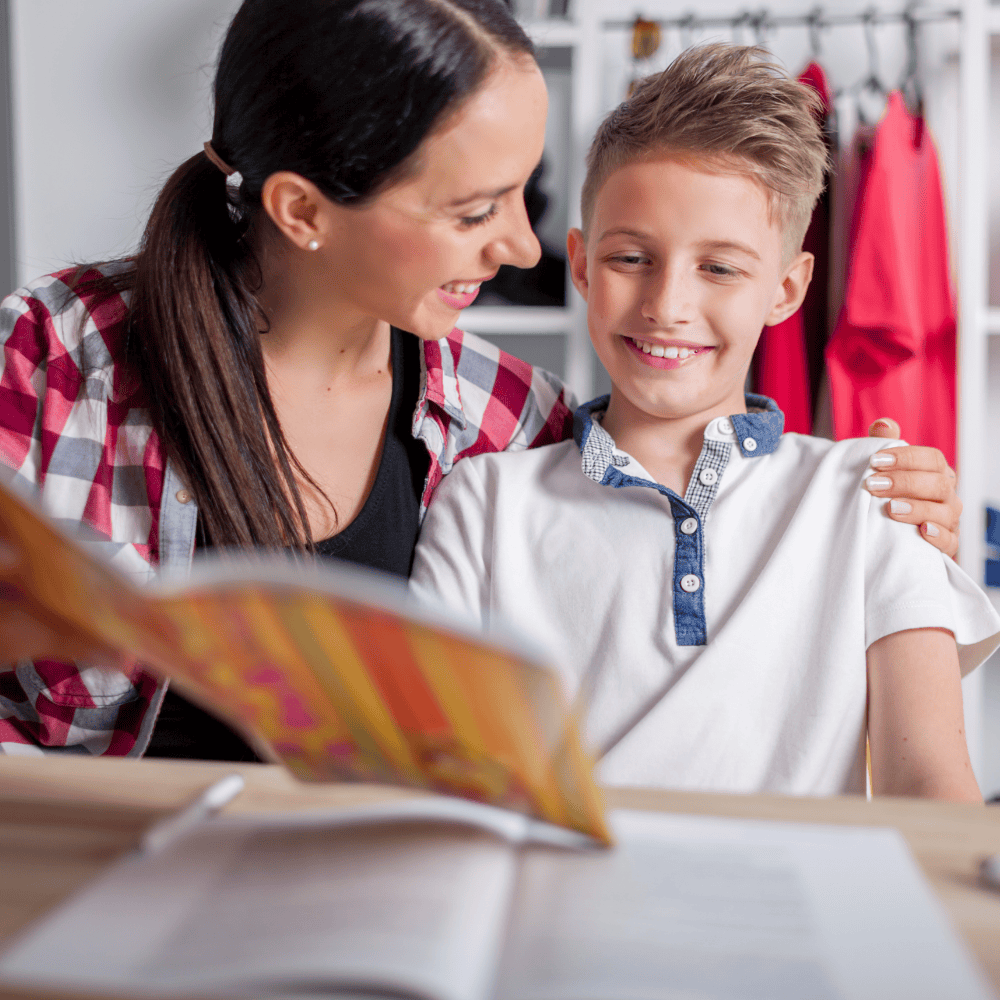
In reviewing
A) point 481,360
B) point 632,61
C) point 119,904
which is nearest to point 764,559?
point 481,360

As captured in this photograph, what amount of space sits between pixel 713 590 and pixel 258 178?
24.2 inches

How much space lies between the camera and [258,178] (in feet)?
3.22

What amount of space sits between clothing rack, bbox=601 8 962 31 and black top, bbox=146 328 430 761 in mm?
1072

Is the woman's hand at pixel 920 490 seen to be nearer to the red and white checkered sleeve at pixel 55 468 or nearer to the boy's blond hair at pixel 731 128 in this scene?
the boy's blond hair at pixel 731 128

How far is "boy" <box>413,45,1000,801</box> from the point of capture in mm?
942

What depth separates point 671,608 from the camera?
3.24 feet

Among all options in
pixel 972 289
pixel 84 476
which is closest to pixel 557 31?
pixel 972 289

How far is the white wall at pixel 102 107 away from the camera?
2262 millimetres

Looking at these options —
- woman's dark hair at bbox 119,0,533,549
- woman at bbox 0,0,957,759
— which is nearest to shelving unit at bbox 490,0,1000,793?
woman at bbox 0,0,957,759

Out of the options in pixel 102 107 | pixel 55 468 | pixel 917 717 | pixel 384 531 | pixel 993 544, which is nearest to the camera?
pixel 917 717

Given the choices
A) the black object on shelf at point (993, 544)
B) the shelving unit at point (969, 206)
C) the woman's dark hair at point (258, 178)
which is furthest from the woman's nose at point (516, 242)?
the black object on shelf at point (993, 544)

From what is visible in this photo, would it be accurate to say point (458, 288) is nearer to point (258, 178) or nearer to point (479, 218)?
point (479, 218)

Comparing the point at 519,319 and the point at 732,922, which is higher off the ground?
the point at 519,319

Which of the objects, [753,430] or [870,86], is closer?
[753,430]
